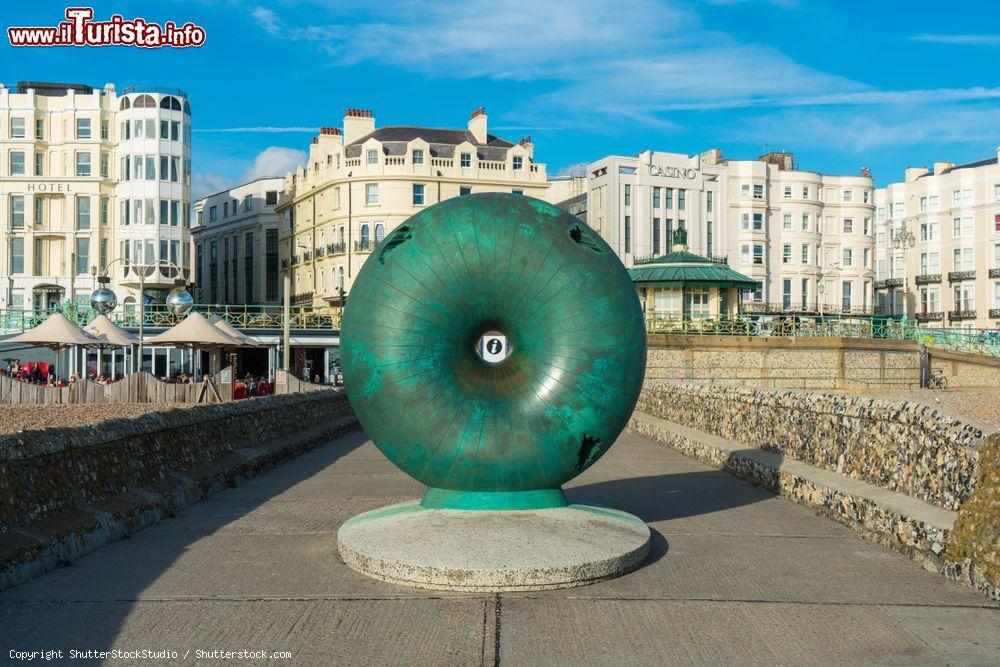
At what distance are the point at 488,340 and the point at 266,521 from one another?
3.38 metres

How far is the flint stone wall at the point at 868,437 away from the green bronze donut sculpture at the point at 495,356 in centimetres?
270

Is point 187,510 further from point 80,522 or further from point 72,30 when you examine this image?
point 72,30

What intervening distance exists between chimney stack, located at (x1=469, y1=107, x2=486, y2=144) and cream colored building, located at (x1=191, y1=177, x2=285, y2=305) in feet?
73.4

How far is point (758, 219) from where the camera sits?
254 feet

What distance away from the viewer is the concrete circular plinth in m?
7.00

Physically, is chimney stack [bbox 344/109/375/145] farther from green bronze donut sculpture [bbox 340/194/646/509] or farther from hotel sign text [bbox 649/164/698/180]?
green bronze donut sculpture [bbox 340/194/646/509]

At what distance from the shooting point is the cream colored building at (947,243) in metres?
78.7

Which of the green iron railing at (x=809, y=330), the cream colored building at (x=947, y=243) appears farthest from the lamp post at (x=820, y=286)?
the green iron railing at (x=809, y=330)

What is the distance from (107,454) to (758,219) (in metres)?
73.0

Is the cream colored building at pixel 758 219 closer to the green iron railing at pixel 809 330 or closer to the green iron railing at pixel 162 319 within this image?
the green iron railing at pixel 809 330

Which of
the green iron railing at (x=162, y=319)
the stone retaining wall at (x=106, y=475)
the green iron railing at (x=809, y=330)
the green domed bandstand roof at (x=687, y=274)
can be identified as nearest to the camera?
the stone retaining wall at (x=106, y=475)

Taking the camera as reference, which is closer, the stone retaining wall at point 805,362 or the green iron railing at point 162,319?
the stone retaining wall at point 805,362

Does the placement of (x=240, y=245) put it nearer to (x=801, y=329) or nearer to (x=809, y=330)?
(x=801, y=329)

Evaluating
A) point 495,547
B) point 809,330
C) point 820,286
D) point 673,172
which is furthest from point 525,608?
point 820,286
